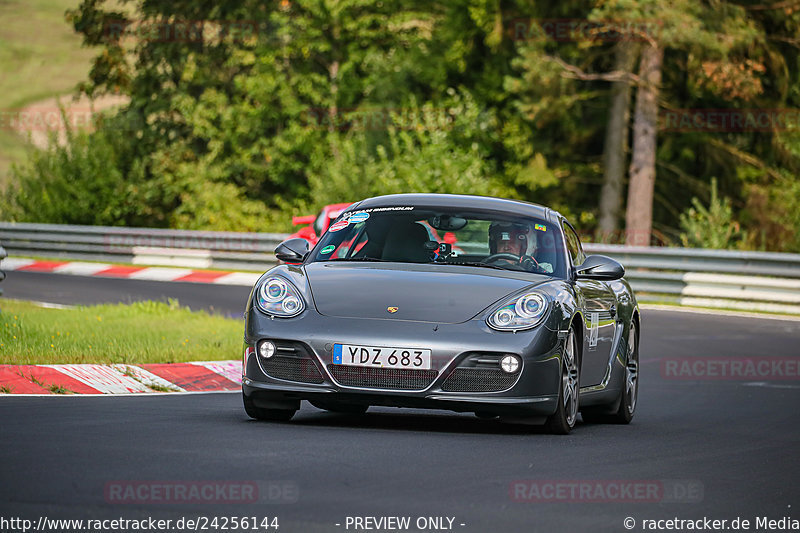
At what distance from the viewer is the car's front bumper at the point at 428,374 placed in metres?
8.22

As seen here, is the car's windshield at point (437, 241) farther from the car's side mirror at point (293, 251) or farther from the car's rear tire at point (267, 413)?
the car's rear tire at point (267, 413)

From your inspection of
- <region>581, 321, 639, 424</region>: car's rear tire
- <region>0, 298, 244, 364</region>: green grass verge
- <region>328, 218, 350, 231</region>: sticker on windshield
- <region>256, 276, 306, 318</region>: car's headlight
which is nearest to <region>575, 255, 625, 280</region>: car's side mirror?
<region>581, 321, 639, 424</region>: car's rear tire

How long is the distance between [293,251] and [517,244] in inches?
55.2

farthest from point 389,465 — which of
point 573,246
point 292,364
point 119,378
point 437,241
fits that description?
point 119,378

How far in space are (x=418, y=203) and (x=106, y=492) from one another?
13.8ft

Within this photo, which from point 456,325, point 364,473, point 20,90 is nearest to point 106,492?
point 364,473

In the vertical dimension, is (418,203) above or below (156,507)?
above

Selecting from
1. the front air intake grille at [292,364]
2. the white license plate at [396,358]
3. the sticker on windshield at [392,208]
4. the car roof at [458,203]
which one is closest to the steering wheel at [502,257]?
the car roof at [458,203]

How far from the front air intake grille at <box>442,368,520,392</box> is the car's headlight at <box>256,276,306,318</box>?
95cm

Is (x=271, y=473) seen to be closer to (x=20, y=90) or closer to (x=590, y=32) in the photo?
(x=590, y=32)

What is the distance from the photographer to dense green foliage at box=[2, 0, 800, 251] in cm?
3581

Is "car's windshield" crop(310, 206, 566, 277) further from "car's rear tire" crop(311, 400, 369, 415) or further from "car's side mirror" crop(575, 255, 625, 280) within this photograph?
"car's rear tire" crop(311, 400, 369, 415)

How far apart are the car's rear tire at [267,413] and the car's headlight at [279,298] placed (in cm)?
56

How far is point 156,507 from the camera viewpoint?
5.71 metres
